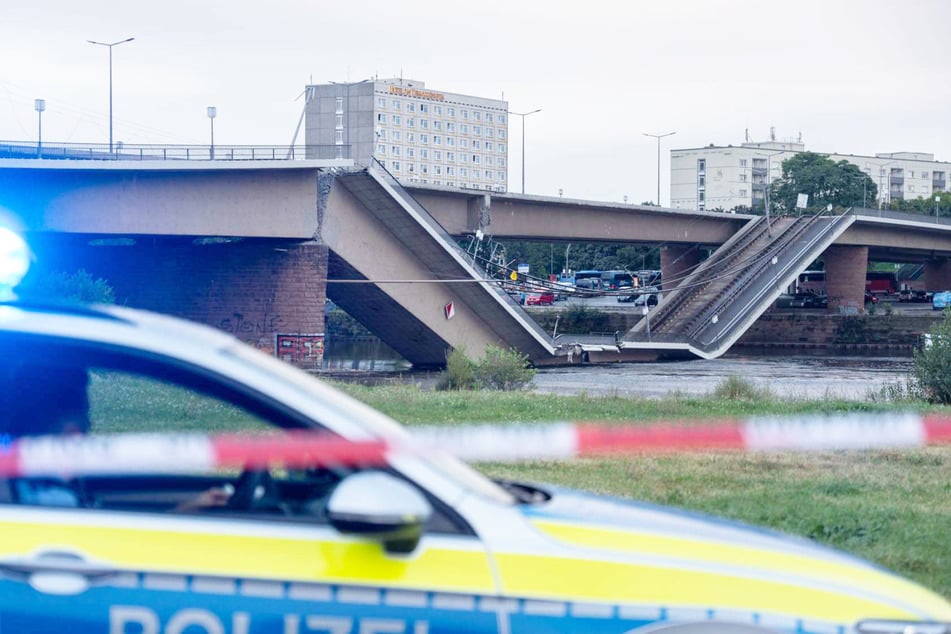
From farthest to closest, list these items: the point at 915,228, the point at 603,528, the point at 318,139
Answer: the point at 318,139 → the point at 915,228 → the point at 603,528

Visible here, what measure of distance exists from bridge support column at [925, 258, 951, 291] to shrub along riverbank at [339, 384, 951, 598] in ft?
239

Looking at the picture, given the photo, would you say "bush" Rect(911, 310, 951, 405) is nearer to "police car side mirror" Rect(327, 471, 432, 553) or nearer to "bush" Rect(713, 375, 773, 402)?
"bush" Rect(713, 375, 773, 402)

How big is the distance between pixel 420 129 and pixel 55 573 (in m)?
144

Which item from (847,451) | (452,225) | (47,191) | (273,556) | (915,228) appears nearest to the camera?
(273,556)

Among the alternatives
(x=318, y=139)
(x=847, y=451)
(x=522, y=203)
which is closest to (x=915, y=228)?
(x=522, y=203)

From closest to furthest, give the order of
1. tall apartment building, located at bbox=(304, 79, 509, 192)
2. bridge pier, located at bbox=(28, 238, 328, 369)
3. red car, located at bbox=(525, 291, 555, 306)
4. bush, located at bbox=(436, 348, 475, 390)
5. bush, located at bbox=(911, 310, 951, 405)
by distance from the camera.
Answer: bush, located at bbox=(911, 310, 951, 405) → bush, located at bbox=(436, 348, 475, 390) → bridge pier, located at bbox=(28, 238, 328, 369) → red car, located at bbox=(525, 291, 555, 306) → tall apartment building, located at bbox=(304, 79, 509, 192)

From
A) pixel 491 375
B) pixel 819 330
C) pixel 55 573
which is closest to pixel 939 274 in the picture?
pixel 819 330

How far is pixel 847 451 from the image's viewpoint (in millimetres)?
11359

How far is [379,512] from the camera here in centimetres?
302

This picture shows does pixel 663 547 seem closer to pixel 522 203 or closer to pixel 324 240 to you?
pixel 324 240

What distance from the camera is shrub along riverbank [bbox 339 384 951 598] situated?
7.20m

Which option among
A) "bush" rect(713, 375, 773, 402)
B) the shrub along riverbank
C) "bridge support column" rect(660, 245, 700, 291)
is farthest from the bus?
the shrub along riverbank

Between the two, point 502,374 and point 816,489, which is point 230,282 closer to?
point 502,374

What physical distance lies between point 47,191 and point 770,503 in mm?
27331
